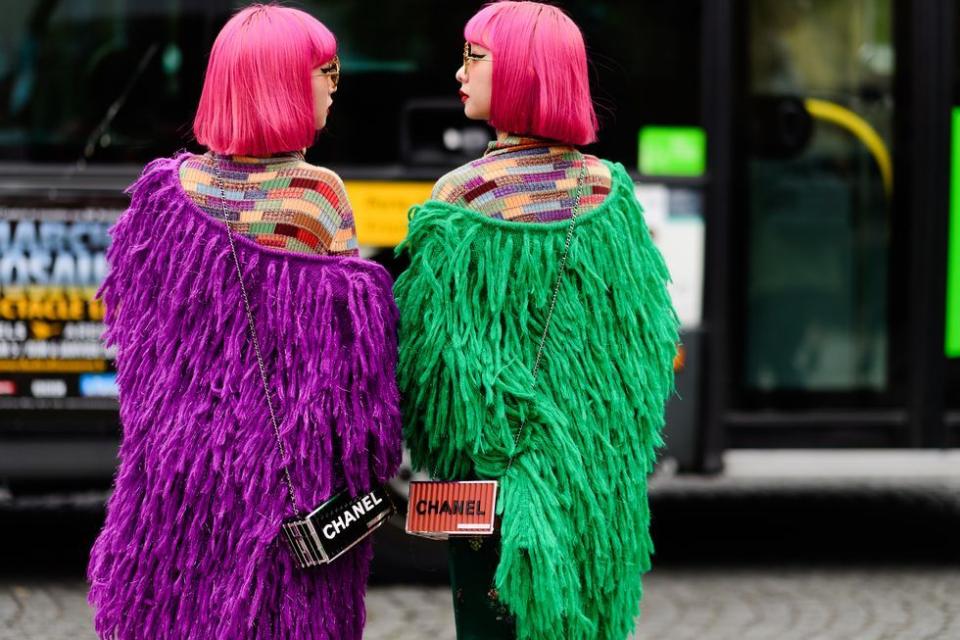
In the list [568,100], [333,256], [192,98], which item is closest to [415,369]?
[333,256]

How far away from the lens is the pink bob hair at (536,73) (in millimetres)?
2904

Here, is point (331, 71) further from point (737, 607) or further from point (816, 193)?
point (816, 193)

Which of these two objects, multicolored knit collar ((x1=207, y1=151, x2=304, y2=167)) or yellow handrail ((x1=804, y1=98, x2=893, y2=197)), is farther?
yellow handrail ((x1=804, y1=98, x2=893, y2=197))

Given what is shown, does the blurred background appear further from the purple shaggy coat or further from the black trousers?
the purple shaggy coat

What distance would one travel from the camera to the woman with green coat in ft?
9.41

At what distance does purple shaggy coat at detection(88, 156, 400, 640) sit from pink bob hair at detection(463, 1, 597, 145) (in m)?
0.41

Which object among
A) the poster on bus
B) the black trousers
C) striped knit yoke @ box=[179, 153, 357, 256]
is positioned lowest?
the black trousers

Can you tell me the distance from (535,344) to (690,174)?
2.66 metres

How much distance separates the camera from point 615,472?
9.75 feet

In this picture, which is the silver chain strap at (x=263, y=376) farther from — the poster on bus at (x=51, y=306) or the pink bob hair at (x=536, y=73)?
the poster on bus at (x=51, y=306)

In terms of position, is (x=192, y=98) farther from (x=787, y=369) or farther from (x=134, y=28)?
(x=787, y=369)

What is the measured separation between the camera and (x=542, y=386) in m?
2.91

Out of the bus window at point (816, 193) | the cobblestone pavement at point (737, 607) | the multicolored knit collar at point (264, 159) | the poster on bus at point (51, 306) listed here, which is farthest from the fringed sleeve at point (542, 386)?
the bus window at point (816, 193)

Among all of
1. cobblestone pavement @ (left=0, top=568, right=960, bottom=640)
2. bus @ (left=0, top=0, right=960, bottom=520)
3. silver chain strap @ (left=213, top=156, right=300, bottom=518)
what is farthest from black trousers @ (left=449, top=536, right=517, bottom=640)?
bus @ (left=0, top=0, right=960, bottom=520)
